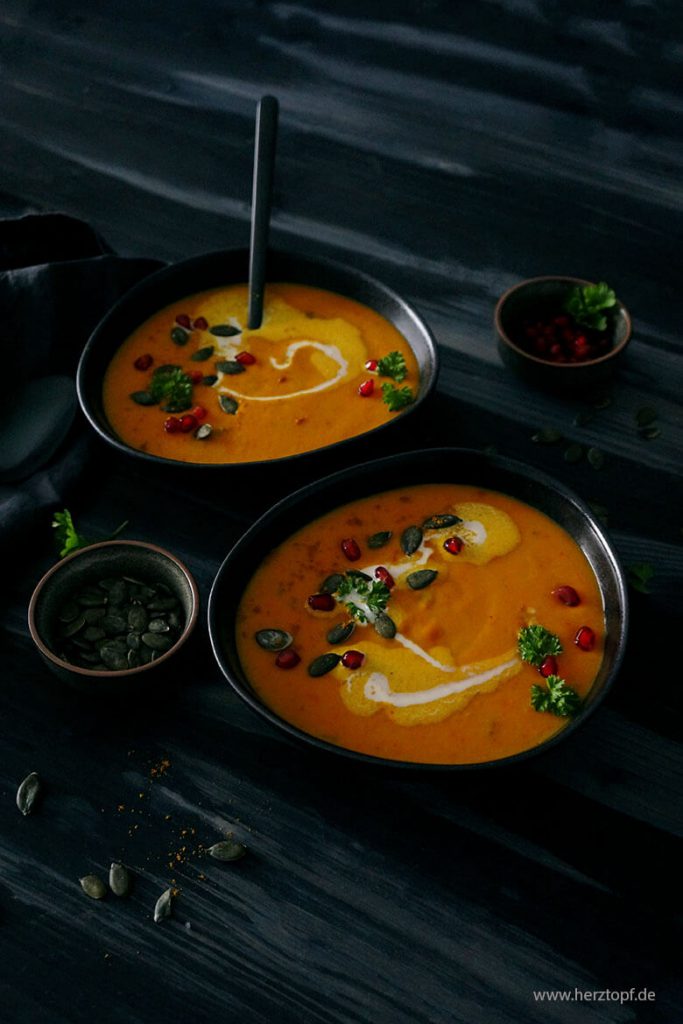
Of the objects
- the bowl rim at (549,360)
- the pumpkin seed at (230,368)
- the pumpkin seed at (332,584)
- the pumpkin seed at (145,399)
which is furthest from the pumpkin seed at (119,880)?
the bowl rim at (549,360)

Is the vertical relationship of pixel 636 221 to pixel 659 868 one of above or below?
above

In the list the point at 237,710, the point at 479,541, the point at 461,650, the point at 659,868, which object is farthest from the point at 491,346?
the point at 659,868

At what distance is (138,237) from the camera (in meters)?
3.73

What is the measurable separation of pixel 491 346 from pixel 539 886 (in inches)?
65.7

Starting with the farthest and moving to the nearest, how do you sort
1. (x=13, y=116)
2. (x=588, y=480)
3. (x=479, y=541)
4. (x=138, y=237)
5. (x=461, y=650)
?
(x=13, y=116)
(x=138, y=237)
(x=588, y=480)
(x=479, y=541)
(x=461, y=650)

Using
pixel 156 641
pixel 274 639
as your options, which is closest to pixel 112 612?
pixel 156 641

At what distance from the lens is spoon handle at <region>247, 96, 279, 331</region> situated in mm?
3092

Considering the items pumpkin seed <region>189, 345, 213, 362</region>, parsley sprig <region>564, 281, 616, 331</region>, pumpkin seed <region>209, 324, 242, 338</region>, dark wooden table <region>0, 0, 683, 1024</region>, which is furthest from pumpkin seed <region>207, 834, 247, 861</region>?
parsley sprig <region>564, 281, 616, 331</region>

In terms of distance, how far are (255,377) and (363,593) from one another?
2.87 feet

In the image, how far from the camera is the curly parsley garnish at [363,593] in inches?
102

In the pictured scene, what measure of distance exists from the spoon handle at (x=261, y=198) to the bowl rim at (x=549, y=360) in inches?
27.1

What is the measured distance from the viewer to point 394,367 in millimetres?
3139

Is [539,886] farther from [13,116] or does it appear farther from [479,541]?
[13,116]

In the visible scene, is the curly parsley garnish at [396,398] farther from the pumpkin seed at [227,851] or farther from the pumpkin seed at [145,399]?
the pumpkin seed at [227,851]
